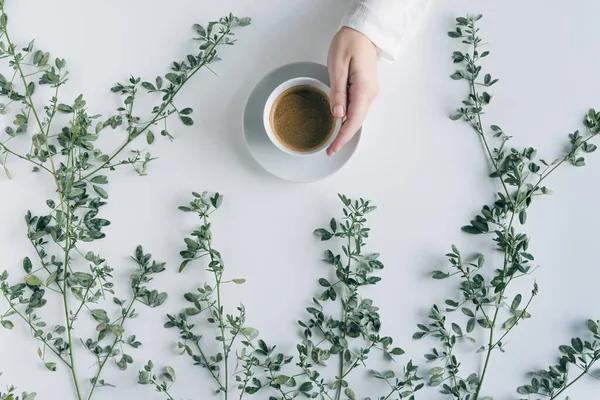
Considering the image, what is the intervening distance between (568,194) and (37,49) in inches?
49.5

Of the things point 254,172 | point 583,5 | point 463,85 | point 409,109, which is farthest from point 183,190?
point 583,5

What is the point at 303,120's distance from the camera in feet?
3.67

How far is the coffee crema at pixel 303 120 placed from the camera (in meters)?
1.11

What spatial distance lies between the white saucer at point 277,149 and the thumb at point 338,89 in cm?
→ 8

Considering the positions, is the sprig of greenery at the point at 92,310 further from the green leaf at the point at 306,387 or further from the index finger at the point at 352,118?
the index finger at the point at 352,118

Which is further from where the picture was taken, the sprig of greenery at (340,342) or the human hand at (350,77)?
the sprig of greenery at (340,342)

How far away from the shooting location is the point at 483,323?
118 cm

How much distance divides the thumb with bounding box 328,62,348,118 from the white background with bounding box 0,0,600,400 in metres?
0.14

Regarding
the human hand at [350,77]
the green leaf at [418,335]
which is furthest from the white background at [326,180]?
the human hand at [350,77]

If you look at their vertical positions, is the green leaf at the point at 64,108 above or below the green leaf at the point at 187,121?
above

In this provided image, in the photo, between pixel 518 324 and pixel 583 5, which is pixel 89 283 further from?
pixel 583 5

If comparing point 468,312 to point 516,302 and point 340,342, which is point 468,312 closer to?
point 516,302

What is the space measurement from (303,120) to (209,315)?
0.50 meters

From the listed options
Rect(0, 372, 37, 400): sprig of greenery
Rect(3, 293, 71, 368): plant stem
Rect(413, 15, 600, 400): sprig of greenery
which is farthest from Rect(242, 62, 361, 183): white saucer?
Rect(0, 372, 37, 400): sprig of greenery
